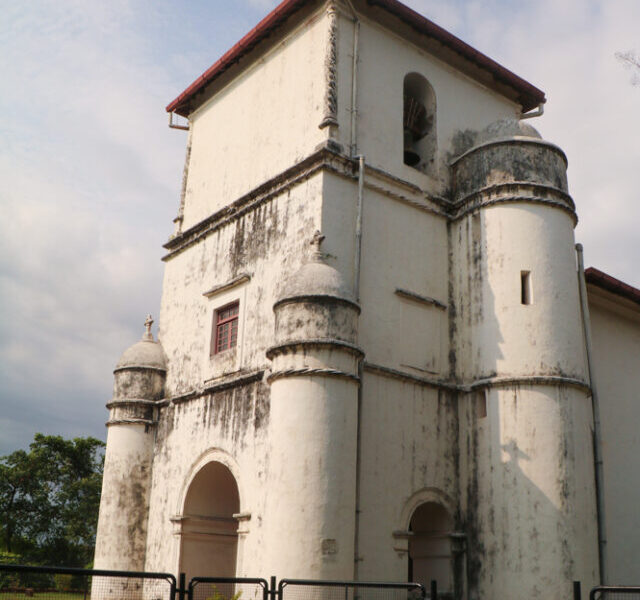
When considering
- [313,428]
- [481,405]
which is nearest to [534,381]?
[481,405]

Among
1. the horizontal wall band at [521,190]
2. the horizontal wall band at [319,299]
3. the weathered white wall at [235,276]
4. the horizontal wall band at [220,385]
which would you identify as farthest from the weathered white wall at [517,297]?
the horizontal wall band at [220,385]

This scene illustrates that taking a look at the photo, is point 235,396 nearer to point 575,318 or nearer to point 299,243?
point 299,243

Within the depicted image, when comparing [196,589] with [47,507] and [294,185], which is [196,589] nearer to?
[294,185]

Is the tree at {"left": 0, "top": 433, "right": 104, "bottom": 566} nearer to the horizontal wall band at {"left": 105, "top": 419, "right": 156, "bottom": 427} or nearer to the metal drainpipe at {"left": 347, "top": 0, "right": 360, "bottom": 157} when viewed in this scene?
the horizontal wall band at {"left": 105, "top": 419, "right": 156, "bottom": 427}

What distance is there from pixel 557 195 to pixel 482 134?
102 inches

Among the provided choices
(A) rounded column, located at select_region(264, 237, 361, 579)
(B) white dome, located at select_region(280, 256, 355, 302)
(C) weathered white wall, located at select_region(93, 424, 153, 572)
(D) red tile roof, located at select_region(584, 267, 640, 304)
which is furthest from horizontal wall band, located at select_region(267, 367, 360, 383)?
(D) red tile roof, located at select_region(584, 267, 640, 304)

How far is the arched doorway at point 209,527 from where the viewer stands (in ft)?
53.2

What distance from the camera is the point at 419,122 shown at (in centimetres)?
1805

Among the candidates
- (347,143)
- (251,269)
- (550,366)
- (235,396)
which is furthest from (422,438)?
(347,143)

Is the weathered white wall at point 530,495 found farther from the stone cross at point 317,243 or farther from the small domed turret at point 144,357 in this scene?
the small domed turret at point 144,357

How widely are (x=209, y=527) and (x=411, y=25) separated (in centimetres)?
1163

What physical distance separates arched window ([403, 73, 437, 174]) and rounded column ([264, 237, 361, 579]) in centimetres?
497

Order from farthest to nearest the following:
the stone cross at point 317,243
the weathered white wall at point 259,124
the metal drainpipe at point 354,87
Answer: the weathered white wall at point 259,124 → the metal drainpipe at point 354,87 → the stone cross at point 317,243

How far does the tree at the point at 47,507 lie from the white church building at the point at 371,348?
2134 cm
